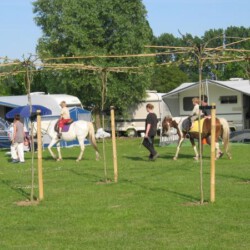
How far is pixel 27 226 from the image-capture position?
10133mm

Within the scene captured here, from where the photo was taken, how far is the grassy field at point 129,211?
28.9ft

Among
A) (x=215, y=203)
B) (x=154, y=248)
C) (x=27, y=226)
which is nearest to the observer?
(x=154, y=248)

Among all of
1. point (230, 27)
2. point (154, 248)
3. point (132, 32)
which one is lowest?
point (154, 248)

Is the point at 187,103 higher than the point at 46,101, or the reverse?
the point at 46,101

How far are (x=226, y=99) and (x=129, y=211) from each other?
84.8ft

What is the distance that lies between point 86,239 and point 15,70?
762cm

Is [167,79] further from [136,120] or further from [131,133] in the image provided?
[131,133]

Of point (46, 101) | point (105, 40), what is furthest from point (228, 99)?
point (105, 40)

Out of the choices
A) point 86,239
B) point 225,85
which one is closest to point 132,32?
point 225,85

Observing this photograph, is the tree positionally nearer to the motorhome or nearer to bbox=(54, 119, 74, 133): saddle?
the motorhome

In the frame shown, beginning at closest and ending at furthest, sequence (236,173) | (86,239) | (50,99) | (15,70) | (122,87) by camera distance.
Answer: (86,239), (15,70), (236,173), (50,99), (122,87)

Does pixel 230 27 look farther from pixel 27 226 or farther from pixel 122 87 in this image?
pixel 27 226

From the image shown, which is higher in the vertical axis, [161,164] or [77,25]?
[77,25]

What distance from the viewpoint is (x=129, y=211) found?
11.1 meters
